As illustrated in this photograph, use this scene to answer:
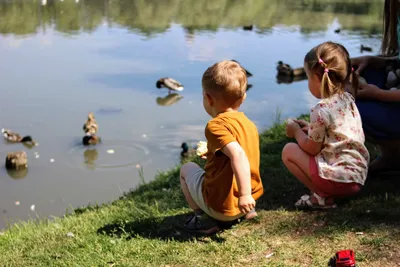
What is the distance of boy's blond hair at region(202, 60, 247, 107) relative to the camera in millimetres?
3219

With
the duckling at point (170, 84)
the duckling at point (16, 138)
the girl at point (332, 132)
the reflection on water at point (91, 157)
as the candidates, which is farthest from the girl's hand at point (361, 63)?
the duckling at point (170, 84)

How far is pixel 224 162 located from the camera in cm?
328

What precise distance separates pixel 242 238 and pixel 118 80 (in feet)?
29.9

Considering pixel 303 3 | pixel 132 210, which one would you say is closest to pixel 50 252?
pixel 132 210

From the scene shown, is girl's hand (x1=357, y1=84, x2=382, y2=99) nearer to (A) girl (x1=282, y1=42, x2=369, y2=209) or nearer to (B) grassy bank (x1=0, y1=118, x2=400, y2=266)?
(A) girl (x1=282, y1=42, x2=369, y2=209)

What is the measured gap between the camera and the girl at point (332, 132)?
350 cm

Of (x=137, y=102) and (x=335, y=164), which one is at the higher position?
(x=335, y=164)

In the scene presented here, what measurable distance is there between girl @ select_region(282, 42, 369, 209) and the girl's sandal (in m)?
0.08

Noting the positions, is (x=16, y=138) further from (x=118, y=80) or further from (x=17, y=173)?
(x=118, y=80)

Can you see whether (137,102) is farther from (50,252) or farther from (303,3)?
(303,3)

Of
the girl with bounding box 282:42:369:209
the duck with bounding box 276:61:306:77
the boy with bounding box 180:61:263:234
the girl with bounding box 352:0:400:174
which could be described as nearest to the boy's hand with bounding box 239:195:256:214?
the boy with bounding box 180:61:263:234

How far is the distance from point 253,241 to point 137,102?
Result: 302 inches

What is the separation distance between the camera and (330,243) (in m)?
3.29

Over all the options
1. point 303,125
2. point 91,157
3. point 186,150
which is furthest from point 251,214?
point 91,157
